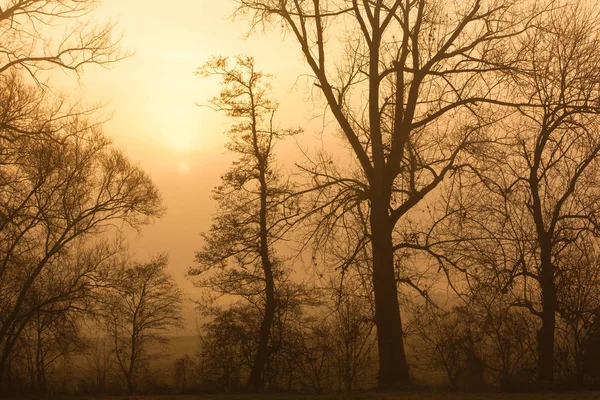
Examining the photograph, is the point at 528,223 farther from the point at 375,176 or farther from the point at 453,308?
the point at 375,176

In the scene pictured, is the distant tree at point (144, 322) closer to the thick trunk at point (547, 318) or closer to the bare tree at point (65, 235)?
the bare tree at point (65, 235)

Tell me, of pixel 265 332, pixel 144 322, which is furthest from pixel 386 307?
pixel 144 322

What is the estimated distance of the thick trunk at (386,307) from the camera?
43.4ft

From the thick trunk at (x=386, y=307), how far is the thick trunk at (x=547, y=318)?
4.72 metres

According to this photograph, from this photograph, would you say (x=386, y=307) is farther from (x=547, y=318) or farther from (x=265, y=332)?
(x=265, y=332)

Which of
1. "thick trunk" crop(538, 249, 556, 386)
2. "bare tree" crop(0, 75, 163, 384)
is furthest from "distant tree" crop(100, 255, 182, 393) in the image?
"thick trunk" crop(538, 249, 556, 386)

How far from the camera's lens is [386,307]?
13383 mm

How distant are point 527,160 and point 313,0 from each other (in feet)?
24.2

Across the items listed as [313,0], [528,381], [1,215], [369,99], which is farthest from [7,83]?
[528,381]

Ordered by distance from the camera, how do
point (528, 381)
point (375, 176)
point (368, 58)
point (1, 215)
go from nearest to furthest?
point (528, 381) < point (375, 176) < point (368, 58) < point (1, 215)

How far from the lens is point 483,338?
58.1 ft

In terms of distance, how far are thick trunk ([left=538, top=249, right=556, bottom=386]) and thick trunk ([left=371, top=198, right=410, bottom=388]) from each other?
15.5 feet

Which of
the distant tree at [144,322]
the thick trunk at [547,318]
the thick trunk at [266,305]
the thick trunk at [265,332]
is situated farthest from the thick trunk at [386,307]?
the distant tree at [144,322]

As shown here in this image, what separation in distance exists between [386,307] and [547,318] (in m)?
Result: 5.36
